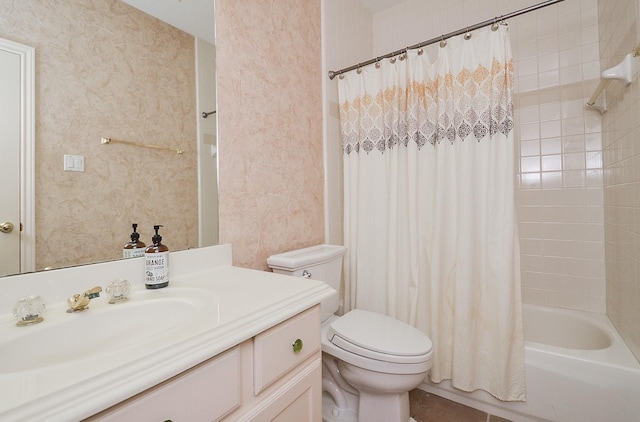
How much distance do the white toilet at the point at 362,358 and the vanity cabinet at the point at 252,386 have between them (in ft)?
1.16

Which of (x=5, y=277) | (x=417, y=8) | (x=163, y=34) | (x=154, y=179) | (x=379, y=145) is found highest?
(x=417, y=8)

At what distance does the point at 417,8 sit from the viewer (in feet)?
6.92

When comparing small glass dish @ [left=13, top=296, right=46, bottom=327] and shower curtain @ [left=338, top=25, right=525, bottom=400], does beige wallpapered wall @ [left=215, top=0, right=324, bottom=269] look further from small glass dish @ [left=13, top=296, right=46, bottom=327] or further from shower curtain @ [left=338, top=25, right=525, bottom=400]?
small glass dish @ [left=13, top=296, right=46, bottom=327]

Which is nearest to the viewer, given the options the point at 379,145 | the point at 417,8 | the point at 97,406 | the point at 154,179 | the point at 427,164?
the point at 97,406

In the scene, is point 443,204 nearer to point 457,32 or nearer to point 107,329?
point 457,32

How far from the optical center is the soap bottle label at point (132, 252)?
0.88 metres

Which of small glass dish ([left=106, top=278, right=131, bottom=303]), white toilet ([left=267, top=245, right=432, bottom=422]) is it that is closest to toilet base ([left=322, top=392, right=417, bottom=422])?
white toilet ([left=267, top=245, right=432, bottom=422])

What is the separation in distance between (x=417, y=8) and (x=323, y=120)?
1.21 meters

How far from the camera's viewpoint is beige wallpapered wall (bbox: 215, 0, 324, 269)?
1.21 meters

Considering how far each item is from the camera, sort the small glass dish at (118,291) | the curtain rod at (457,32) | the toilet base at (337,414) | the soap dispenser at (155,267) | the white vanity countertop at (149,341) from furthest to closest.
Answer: the toilet base at (337,414) < the curtain rod at (457,32) < the soap dispenser at (155,267) < the small glass dish at (118,291) < the white vanity countertop at (149,341)

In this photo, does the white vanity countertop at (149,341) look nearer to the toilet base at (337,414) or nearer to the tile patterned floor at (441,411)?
the toilet base at (337,414)

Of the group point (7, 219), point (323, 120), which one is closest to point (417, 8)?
point (323, 120)

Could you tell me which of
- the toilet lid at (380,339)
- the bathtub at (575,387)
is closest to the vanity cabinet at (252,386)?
the toilet lid at (380,339)

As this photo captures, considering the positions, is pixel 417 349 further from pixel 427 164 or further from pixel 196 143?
pixel 196 143
